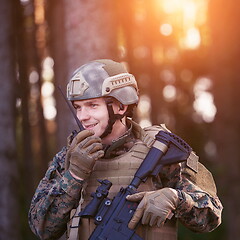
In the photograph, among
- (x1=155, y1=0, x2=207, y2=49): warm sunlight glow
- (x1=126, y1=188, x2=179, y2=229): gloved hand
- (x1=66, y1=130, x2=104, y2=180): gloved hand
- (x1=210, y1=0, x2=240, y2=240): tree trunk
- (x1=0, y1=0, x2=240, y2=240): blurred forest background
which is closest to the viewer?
(x1=126, y1=188, x2=179, y2=229): gloved hand

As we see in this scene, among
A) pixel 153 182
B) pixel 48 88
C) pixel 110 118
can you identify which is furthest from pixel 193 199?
pixel 48 88

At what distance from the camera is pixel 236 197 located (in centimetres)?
1227

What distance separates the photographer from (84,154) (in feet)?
16.5

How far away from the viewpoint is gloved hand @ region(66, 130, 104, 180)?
5039 millimetres

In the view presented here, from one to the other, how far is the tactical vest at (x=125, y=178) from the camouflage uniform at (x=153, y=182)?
71 mm

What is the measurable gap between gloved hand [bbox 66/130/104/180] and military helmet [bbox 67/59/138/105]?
0.34 metres

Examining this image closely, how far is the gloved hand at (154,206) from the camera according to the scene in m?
4.88

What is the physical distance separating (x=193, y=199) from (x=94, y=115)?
3.25 ft

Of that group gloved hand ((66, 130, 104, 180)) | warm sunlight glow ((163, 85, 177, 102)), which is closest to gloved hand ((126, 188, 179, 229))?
gloved hand ((66, 130, 104, 180))

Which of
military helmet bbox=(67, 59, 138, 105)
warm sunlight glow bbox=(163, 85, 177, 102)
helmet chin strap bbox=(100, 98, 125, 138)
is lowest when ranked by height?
warm sunlight glow bbox=(163, 85, 177, 102)

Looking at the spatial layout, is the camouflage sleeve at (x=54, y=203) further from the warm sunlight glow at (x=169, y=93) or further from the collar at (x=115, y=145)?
the warm sunlight glow at (x=169, y=93)

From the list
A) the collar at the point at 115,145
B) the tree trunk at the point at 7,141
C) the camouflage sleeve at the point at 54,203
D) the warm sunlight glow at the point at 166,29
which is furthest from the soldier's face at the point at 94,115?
the warm sunlight glow at the point at 166,29

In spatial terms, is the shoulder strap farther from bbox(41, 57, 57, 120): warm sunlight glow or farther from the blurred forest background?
bbox(41, 57, 57, 120): warm sunlight glow

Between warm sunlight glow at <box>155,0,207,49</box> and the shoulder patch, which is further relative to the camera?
warm sunlight glow at <box>155,0,207,49</box>
